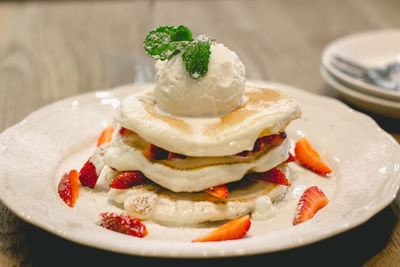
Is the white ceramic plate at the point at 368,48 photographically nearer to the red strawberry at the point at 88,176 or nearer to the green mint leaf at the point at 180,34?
the green mint leaf at the point at 180,34

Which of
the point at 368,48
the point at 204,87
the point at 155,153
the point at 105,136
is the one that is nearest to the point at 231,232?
the point at 155,153

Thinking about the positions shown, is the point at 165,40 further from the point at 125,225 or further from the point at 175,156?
the point at 125,225

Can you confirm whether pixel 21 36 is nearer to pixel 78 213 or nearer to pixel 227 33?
pixel 227 33

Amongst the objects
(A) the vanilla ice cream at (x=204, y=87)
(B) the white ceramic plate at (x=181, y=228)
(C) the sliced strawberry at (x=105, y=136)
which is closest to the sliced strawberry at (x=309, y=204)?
(B) the white ceramic plate at (x=181, y=228)

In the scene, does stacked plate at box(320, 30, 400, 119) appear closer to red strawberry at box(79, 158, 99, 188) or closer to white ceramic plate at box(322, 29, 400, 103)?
white ceramic plate at box(322, 29, 400, 103)

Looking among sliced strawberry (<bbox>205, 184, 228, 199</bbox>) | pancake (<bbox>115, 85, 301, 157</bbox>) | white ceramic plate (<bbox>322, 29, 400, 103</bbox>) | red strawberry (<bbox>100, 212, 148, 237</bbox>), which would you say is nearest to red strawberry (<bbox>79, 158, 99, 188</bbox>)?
pancake (<bbox>115, 85, 301, 157</bbox>)

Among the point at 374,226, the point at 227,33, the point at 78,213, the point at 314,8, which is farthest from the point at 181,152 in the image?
the point at 314,8
